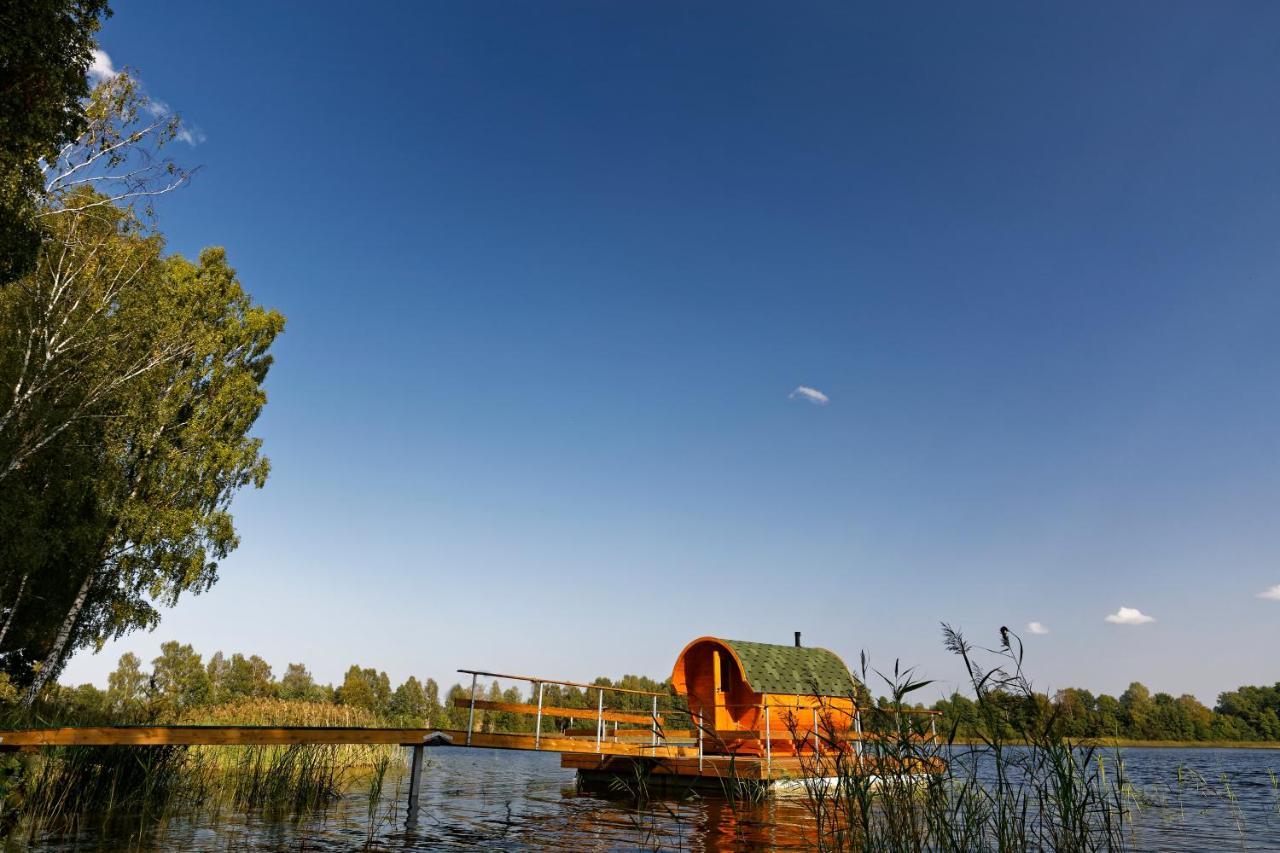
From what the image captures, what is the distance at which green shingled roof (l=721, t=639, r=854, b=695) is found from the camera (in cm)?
1841

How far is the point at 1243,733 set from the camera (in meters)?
82.8

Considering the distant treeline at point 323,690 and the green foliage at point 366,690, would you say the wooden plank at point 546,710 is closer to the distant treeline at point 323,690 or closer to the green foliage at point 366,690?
the distant treeline at point 323,690

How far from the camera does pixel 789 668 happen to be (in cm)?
1962

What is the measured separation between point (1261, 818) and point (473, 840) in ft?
54.9

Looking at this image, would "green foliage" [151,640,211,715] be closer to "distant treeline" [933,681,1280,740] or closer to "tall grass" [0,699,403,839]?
"tall grass" [0,699,403,839]

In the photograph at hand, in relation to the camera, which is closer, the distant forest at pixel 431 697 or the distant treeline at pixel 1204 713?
the distant forest at pixel 431 697

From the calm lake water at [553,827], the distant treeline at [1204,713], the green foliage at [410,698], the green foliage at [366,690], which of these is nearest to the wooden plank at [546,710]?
the calm lake water at [553,827]

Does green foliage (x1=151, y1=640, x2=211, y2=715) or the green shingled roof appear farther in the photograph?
green foliage (x1=151, y1=640, x2=211, y2=715)

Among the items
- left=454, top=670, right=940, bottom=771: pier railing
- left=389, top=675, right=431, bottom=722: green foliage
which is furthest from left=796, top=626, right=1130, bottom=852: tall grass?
left=389, top=675, right=431, bottom=722: green foliage

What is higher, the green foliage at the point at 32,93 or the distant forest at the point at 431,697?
the green foliage at the point at 32,93

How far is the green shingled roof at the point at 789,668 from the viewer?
60.4 feet

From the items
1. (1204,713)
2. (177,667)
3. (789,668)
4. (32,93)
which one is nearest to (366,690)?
(177,667)

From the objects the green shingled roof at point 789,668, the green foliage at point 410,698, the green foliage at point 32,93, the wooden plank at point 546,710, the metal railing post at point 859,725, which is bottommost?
the green foliage at point 410,698

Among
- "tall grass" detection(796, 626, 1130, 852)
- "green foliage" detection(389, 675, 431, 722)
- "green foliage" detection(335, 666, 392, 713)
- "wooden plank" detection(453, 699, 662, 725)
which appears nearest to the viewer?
"tall grass" detection(796, 626, 1130, 852)
